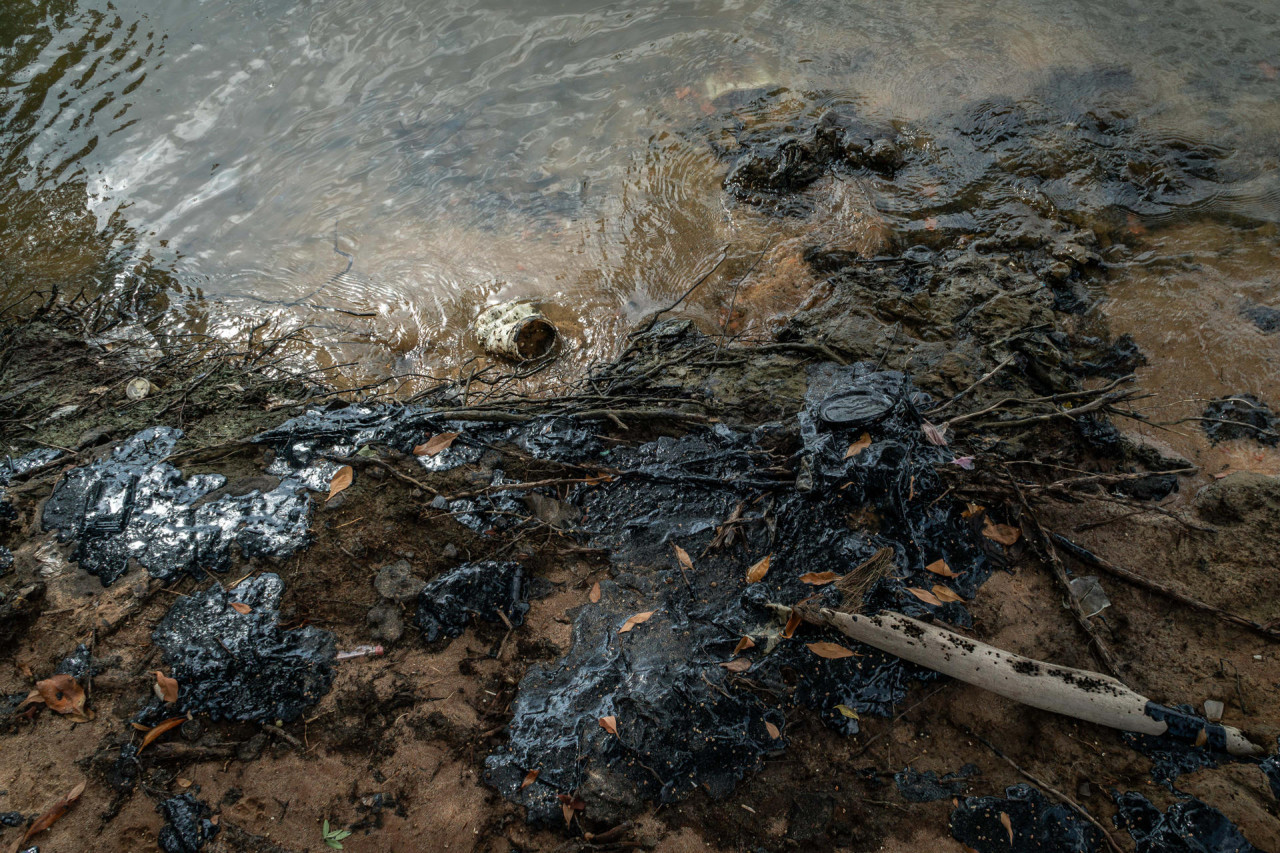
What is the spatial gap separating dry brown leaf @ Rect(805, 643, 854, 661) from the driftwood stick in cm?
7

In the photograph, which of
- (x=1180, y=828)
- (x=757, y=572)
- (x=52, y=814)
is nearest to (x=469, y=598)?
(x=757, y=572)

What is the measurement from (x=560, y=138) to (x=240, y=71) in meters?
3.85

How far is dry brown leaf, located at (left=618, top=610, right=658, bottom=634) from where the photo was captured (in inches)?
106

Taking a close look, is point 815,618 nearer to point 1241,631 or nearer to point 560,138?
point 1241,631

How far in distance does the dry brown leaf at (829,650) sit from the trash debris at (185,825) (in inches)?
91.3

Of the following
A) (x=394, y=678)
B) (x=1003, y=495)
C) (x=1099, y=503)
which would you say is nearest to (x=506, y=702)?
(x=394, y=678)

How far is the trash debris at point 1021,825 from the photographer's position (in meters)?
2.14

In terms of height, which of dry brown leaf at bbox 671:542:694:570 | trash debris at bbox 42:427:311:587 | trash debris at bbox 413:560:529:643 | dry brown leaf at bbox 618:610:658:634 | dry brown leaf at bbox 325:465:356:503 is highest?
trash debris at bbox 42:427:311:587

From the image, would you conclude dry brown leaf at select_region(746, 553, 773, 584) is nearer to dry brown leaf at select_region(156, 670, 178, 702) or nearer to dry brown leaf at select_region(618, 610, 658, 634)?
dry brown leaf at select_region(618, 610, 658, 634)

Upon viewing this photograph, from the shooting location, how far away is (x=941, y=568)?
8.98 feet

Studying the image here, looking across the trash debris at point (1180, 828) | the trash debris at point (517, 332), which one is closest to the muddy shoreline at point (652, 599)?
the trash debris at point (1180, 828)

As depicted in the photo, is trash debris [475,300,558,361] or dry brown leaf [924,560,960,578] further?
trash debris [475,300,558,361]

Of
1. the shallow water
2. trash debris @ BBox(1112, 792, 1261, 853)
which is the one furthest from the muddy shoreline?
the shallow water

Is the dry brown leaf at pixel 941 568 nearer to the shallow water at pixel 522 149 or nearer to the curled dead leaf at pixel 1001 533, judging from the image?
the curled dead leaf at pixel 1001 533
